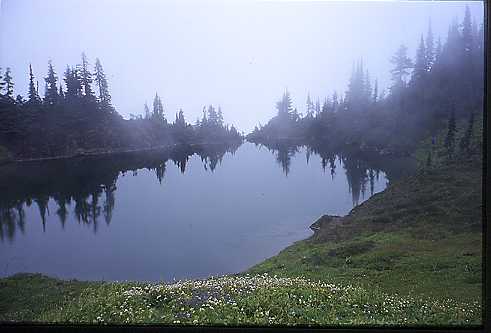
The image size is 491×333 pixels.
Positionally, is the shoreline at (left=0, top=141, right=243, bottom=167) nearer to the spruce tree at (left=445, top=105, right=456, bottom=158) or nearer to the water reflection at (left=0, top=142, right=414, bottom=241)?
the water reflection at (left=0, top=142, right=414, bottom=241)

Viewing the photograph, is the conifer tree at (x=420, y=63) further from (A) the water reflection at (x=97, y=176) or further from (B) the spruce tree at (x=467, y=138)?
(A) the water reflection at (x=97, y=176)

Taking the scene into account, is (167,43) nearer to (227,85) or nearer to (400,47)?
(227,85)

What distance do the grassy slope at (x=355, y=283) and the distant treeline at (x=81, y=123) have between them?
1101mm

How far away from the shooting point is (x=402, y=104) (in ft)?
11.5

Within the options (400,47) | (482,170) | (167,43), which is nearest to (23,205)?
(167,43)

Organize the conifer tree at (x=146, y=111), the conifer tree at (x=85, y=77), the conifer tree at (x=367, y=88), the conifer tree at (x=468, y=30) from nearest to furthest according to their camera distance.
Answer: the conifer tree at (x=468, y=30), the conifer tree at (x=367, y=88), the conifer tree at (x=85, y=77), the conifer tree at (x=146, y=111)

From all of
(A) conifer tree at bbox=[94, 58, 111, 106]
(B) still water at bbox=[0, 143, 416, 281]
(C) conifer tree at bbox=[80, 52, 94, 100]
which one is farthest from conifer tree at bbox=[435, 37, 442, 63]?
(C) conifer tree at bbox=[80, 52, 94, 100]

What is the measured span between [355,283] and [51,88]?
2934mm

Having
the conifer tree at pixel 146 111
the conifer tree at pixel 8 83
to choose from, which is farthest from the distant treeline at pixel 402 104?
the conifer tree at pixel 8 83

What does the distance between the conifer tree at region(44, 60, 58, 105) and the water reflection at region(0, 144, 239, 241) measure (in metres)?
0.52

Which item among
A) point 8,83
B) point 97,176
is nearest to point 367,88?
point 97,176

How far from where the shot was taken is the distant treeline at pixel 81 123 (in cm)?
355

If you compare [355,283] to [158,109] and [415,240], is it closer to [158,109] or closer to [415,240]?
[415,240]

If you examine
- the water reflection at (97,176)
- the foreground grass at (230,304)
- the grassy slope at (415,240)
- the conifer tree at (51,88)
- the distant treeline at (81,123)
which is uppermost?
the conifer tree at (51,88)
